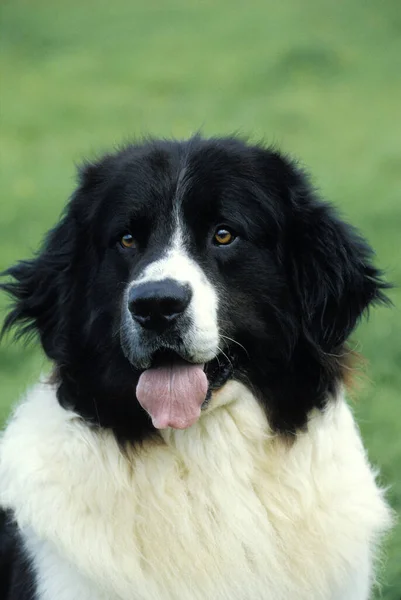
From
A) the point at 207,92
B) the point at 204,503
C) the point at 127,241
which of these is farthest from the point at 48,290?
the point at 207,92

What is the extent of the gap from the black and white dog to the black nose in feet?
0.69

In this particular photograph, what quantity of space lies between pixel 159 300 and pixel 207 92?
11.2 meters

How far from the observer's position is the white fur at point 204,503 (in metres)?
3.57

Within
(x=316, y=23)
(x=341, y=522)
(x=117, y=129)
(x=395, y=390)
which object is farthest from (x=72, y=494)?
(x=316, y=23)

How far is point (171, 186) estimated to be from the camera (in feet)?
11.8

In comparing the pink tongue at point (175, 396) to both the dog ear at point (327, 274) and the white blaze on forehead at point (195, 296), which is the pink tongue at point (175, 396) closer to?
the white blaze on forehead at point (195, 296)

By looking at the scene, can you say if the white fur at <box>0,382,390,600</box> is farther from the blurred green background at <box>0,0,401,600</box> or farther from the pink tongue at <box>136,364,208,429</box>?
the blurred green background at <box>0,0,401,600</box>

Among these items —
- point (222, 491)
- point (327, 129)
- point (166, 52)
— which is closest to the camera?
point (222, 491)

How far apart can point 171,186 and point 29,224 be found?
677cm

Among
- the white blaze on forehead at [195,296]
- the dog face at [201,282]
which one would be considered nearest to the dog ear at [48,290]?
the dog face at [201,282]

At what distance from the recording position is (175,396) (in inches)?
134

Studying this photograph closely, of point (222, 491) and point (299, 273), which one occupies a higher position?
point (299, 273)

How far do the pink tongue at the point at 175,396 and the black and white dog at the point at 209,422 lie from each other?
1 centimetres

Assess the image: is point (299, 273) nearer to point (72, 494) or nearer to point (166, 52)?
point (72, 494)
